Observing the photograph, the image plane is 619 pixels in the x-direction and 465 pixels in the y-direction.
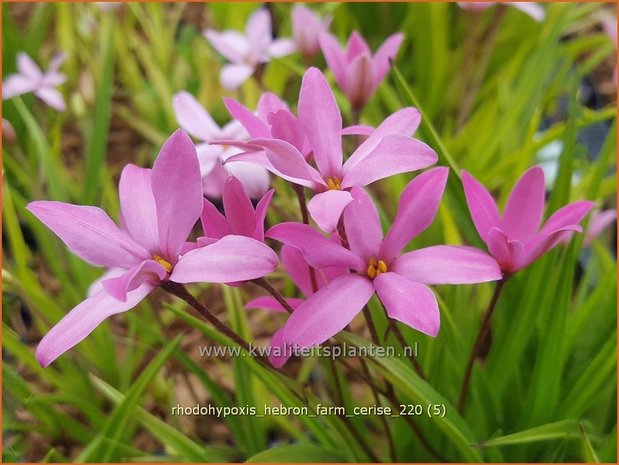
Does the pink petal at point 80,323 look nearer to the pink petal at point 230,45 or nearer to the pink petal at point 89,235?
the pink petal at point 89,235

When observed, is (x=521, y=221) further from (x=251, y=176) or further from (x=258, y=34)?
(x=258, y=34)

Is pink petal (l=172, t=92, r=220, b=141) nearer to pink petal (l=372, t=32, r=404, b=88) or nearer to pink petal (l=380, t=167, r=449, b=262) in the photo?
pink petal (l=372, t=32, r=404, b=88)

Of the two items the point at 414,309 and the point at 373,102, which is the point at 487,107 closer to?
the point at 373,102

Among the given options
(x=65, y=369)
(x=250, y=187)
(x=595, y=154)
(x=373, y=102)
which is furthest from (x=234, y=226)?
(x=595, y=154)

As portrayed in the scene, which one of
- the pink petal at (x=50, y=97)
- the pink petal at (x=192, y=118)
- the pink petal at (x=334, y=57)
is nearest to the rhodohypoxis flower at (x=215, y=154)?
the pink petal at (x=192, y=118)

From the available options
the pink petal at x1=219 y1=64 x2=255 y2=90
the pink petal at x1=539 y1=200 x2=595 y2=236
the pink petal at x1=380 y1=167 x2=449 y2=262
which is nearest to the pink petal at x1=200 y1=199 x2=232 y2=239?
the pink petal at x1=380 y1=167 x2=449 y2=262

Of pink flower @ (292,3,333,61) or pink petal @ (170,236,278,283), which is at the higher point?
pink flower @ (292,3,333,61)
